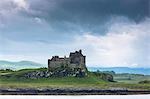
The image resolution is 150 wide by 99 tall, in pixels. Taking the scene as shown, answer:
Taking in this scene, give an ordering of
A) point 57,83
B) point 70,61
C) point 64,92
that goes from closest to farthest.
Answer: point 64,92 → point 57,83 → point 70,61

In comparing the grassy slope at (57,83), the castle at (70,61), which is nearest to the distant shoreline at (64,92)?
the grassy slope at (57,83)

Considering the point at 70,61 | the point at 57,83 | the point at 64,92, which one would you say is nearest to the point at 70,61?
the point at 70,61

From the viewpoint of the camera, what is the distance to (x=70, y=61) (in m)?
79.6

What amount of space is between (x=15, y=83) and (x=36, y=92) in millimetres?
9114

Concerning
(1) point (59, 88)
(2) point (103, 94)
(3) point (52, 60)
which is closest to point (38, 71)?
(3) point (52, 60)

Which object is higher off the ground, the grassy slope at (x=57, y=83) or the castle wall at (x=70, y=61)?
the castle wall at (x=70, y=61)

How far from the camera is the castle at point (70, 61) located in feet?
260

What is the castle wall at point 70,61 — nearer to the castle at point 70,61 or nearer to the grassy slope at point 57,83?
the castle at point 70,61

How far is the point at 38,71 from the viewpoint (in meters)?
79.5

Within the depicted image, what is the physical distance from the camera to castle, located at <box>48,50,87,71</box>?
7925cm

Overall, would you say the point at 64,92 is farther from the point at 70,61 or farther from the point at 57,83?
the point at 70,61

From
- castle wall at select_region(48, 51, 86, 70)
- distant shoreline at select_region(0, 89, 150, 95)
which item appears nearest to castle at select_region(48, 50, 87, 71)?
castle wall at select_region(48, 51, 86, 70)

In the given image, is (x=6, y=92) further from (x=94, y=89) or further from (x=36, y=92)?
(x=94, y=89)

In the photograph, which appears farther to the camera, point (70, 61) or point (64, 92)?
point (70, 61)
